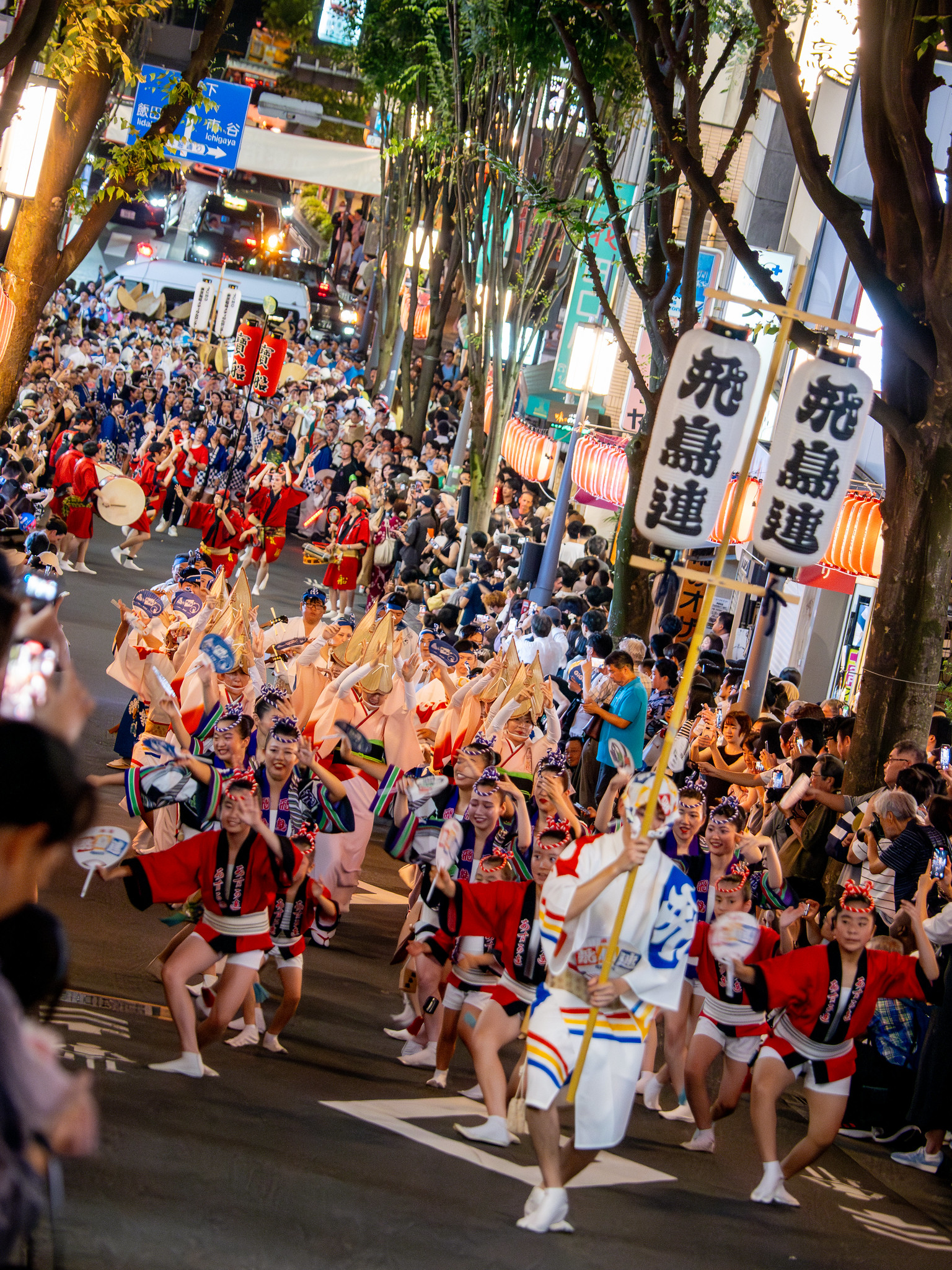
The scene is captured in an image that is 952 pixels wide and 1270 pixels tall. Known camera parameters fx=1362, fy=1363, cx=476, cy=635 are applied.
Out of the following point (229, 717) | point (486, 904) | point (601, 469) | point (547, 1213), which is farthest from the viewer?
point (601, 469)

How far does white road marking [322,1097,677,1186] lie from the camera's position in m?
5.69

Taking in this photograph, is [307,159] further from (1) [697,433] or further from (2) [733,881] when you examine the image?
(2) [733,881]

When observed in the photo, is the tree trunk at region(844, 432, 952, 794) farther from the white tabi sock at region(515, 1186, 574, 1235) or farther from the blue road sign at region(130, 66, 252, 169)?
the blue road sign at region(130, 66, 252, 169)

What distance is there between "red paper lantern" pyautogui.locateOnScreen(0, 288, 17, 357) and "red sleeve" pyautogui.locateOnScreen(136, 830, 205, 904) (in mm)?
6350

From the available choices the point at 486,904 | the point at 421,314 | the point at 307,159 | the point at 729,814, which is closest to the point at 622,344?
the point at 729,814

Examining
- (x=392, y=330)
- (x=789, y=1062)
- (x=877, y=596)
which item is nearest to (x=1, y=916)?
(x=789, y=1062)

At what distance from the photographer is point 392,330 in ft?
112

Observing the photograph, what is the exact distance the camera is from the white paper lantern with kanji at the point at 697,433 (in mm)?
6883

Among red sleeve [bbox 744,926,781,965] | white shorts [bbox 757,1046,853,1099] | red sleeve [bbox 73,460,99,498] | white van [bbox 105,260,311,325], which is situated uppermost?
white van [bbox 105,260,311,325]

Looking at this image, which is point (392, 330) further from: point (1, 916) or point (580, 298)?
point (1, 916)

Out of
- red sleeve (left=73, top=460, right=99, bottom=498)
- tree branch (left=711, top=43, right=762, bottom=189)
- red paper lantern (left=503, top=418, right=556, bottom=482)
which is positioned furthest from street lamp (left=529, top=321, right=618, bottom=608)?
red sleeve (left=73, top=460, right=99, bottom=498)

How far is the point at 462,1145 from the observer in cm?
582

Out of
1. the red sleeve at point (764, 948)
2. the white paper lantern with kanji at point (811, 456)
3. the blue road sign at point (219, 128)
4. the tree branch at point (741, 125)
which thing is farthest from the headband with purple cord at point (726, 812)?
the blue road sign at point (219, 128)

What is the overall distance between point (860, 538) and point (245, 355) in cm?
1397
